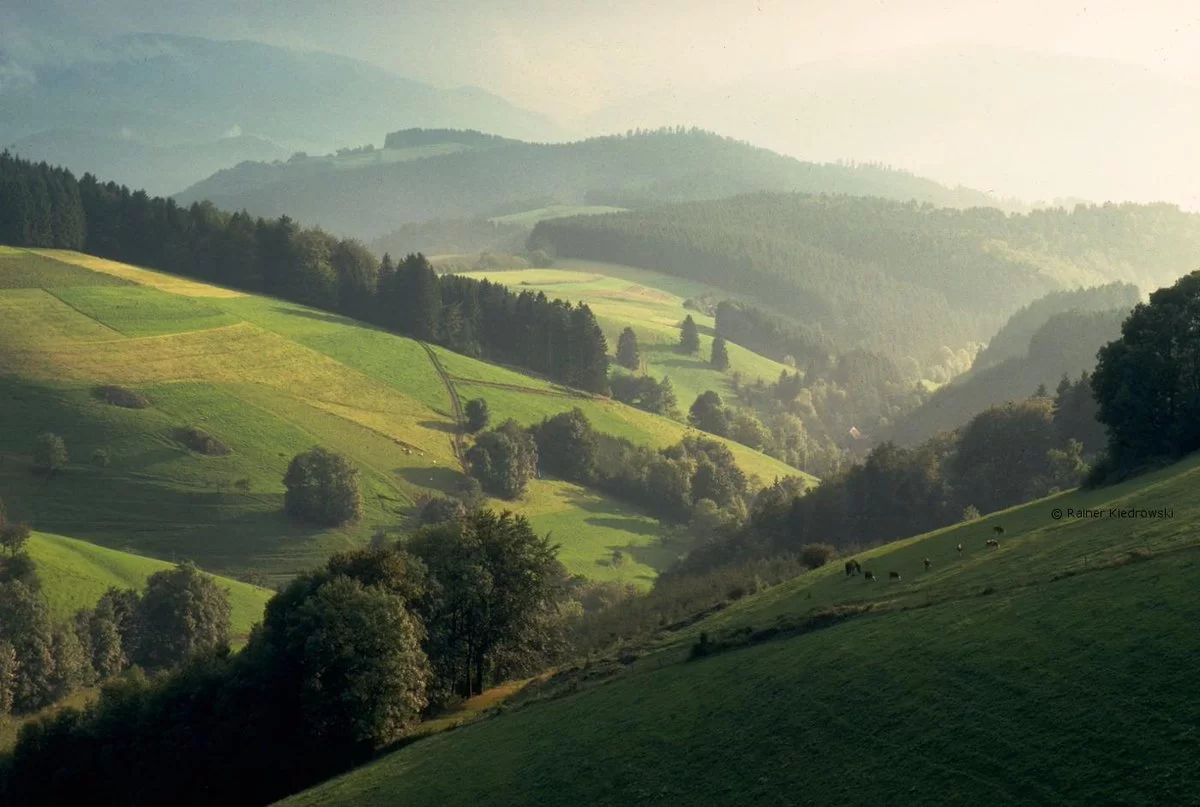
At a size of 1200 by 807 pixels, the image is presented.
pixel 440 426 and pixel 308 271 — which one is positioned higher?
pixel 308 271

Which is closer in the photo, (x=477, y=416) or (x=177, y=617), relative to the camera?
(x=177, y=617)

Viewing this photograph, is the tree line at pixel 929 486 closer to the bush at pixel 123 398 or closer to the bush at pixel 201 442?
the bush at pixel 201 442

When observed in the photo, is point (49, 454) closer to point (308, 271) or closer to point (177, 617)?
point (177, 617)

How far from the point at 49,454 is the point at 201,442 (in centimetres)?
1564

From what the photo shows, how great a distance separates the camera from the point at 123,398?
121 meters

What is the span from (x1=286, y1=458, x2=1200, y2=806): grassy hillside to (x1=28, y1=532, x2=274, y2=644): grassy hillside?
51.2 meters

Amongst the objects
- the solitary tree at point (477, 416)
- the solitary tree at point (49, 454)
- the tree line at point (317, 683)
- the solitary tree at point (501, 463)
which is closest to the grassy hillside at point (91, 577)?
the solitary tree at point (49, 454)

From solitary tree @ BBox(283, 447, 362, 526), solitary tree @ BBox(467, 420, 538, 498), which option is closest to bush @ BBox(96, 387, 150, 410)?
solitary tree @ BBox(283, 447, 362, 526)

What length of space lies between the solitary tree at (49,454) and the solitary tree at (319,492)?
22483mm

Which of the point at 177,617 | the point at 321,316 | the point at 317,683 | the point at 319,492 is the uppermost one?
the point at 321,316

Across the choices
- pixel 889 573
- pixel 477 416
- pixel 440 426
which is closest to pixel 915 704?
pixel 889 573

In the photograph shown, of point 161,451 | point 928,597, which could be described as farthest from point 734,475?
point 928,597

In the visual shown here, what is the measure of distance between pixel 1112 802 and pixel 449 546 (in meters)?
44.8

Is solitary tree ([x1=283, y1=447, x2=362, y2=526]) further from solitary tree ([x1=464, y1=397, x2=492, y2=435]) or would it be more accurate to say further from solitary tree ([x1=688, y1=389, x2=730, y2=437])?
solitary tree ([x1=688, y1=389, x2=730, y2=437])
